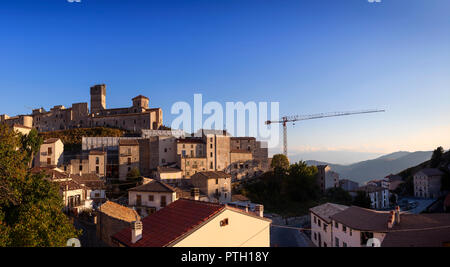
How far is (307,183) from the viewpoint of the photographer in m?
48.5

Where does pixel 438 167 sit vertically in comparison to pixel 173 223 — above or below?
below

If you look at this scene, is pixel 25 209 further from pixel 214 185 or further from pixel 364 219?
pixel 214 185

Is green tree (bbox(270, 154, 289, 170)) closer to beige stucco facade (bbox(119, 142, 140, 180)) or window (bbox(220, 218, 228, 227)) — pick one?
beige stucco facade (bbox(119, 142, 140, 180))

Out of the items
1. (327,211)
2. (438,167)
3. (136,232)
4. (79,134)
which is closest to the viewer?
(136,232)

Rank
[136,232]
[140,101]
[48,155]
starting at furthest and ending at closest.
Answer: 1. [140,101]
2. [48,155]
3. [136,232]

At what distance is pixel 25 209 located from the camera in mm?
12250

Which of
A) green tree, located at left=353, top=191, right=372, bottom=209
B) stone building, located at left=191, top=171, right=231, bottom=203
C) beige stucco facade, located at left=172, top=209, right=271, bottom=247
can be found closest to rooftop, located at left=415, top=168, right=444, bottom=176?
green tree, located at left=353, top=191, right=372, bottom=209

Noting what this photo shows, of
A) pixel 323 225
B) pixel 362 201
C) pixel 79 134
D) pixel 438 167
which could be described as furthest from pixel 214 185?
pixel 438 167

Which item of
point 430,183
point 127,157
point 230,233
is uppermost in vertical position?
point 127,157

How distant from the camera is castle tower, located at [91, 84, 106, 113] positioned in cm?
7794

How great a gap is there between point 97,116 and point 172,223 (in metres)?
70.2

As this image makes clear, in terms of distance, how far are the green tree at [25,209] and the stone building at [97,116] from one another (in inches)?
2035

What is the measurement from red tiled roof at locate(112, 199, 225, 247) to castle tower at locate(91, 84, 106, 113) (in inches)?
2881
